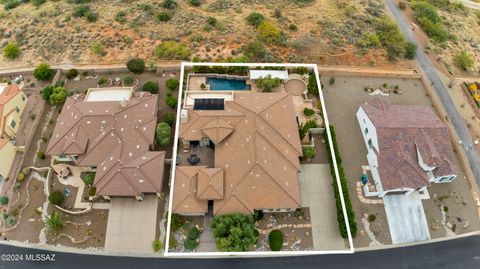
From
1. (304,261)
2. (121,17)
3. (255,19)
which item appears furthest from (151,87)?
(304,261)

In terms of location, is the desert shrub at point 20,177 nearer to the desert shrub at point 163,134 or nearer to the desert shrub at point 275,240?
the desert shrub at point 163,134

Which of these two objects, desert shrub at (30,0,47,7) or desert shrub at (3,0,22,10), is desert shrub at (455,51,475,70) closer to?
desert shrub at (30,0,47,7)

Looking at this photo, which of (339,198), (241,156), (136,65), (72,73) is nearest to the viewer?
(241,156)

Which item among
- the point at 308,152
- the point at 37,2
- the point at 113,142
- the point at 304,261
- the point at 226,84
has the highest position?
the point at 37,2

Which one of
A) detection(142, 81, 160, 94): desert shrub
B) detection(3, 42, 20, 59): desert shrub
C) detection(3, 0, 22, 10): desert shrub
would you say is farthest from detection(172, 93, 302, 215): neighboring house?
detection(3, 0, 22, 10): desert shrub

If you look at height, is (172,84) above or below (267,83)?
above

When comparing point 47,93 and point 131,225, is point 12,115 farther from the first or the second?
point 131,225
